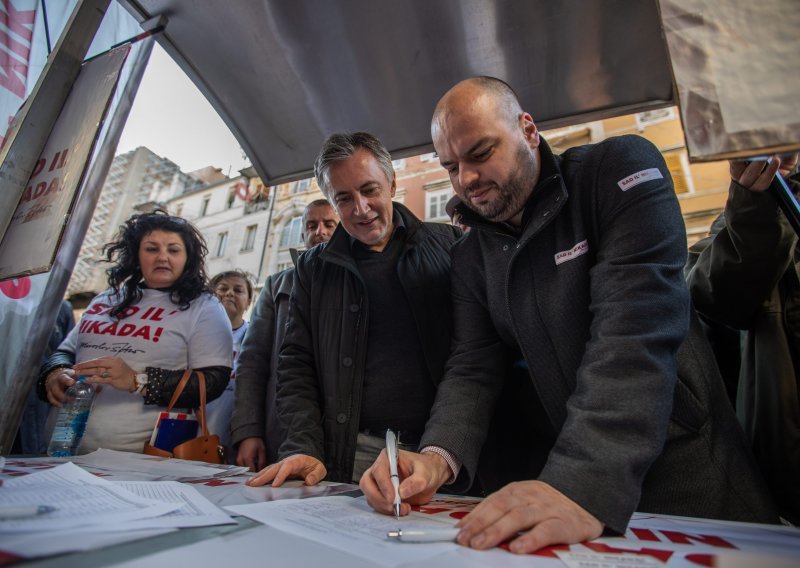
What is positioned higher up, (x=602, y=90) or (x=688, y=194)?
(x=688, y=194)

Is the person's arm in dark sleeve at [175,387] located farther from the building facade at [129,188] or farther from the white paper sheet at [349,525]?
the building facade at [129,188]

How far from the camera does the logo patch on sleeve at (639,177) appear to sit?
104 centimetres

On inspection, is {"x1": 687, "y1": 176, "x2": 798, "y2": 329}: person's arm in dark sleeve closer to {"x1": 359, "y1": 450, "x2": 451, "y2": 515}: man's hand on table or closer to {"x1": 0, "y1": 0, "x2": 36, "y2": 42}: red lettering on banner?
{"x1": 359, "y1": 450, "x2": 451, "y2": 515}: man's hand on table

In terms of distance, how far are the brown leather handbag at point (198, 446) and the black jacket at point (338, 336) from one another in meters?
0.48

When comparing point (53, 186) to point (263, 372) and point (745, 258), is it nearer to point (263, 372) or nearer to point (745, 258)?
point (263, 372)

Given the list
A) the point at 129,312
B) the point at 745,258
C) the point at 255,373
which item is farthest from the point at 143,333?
the point at 745,258

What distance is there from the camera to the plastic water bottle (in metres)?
1.66

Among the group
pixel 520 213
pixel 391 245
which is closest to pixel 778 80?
pixel 520 213

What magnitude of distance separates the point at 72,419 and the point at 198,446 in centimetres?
56

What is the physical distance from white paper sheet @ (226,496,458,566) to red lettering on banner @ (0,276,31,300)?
159 centimetres

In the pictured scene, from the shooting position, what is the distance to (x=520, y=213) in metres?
1.35

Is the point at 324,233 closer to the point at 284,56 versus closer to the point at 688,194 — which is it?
the point at 284,56

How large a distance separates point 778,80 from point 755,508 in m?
1.00

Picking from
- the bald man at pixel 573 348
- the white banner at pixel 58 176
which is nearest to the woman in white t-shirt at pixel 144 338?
the white banner at pixel 58 176
